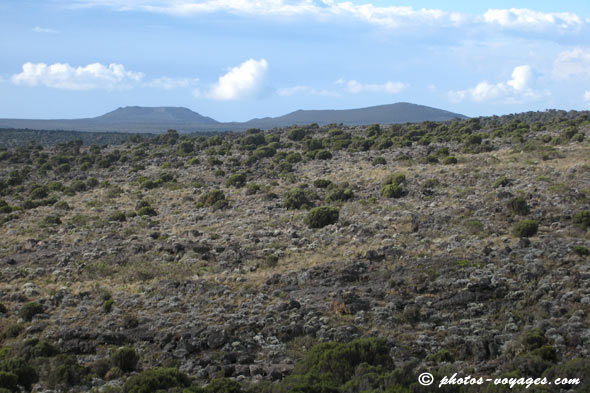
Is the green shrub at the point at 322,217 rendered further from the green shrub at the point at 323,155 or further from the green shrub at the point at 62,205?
the green shrub at the point at 323,155

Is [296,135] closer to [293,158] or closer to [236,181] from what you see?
[293,158]

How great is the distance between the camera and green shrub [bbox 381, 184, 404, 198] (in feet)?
86.2

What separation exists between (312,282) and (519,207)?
9531mm

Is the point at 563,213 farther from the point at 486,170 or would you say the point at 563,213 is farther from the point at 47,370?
→ the point at 47,370

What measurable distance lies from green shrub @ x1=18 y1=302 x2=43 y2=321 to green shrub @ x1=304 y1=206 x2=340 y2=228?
11.6 m

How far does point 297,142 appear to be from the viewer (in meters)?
57.0

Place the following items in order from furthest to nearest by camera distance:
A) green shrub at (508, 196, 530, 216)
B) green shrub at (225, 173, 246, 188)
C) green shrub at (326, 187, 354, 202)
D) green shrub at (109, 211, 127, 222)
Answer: green shrub at (225, 173, 246, 188)
green shrub at (109, 211, 127, 222)
green shrub at (326, 187, 354, 202)
green shrub at (508, 196, 530, 216)

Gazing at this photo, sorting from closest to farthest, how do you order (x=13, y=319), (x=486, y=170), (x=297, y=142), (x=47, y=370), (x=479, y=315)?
(x=47, y=370), (x=479, y=315), (x=13, y=319), (x=486, y=170), (x=297, y=142)

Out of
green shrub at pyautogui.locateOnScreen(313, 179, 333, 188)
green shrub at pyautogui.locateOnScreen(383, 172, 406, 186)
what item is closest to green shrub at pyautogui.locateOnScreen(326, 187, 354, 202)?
green shrub at pyautogui.locateOnScreen(383, 172, 406, 186)

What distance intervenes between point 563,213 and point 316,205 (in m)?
11.7

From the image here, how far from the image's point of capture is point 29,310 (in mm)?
14625

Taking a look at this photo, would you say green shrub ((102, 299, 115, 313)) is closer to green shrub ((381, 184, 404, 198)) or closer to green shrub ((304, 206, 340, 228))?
green shrub ((304, 206, 340, 228))

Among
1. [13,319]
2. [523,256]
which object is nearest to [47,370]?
[13,319]

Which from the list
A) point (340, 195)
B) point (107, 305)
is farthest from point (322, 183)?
point (107, 305)
